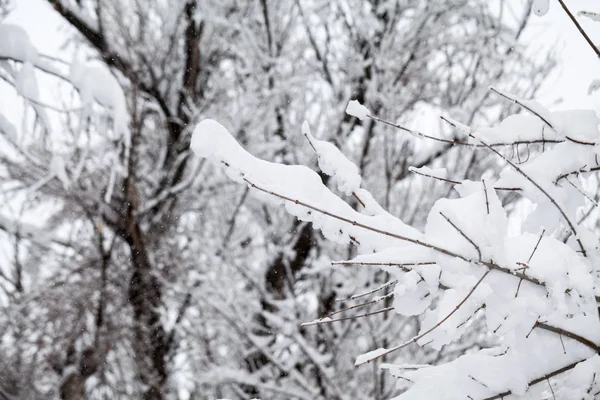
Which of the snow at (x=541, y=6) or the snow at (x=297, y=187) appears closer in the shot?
the snow at (x=297, y=187)

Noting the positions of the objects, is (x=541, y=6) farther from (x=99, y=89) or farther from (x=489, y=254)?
(x=99, y=89)

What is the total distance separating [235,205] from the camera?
186 inches

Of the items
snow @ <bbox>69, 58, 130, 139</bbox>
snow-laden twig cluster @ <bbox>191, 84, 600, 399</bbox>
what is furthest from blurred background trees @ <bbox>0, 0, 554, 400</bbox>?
snow-laden twig cluster @ <bbox>191, 84, 600, 399</bbox>

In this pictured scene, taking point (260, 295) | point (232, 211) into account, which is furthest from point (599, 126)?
point (232, 211)

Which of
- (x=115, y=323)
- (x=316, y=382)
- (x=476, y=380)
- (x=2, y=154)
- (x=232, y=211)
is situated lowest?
(x=476, y=380)

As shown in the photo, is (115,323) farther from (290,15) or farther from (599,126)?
(599,126)

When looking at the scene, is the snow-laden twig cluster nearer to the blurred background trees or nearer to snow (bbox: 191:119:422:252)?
snow (bbox: 191:119:422:252)

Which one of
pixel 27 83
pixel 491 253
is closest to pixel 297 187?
pixel 491 253

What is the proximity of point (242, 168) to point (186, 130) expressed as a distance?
4.27m

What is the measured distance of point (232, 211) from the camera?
474cm

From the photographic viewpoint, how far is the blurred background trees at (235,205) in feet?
12.6

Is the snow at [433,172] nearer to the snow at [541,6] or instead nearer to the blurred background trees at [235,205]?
the snow at [541,6]

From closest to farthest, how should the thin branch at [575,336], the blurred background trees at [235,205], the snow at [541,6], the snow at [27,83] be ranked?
the thin branch at [575,336] < the snow at [541,6] < the snow at [27,83] < the blurred background trees at [235,205]

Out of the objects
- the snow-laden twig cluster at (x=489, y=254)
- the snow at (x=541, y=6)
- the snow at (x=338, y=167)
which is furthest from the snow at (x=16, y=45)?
the snow at (x=541, y=6)
